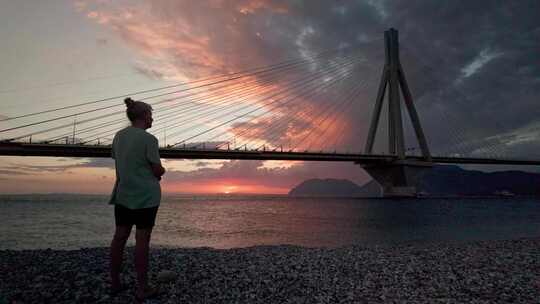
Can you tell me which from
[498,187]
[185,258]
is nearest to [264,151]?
[185,258]

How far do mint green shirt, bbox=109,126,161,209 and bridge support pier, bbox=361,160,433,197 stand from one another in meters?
56.6

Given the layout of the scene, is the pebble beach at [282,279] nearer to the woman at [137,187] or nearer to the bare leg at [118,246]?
the bare leg at [118,246]

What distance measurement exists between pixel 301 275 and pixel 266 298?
110 cm

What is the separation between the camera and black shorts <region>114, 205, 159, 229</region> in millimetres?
3303

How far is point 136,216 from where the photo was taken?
130 inches

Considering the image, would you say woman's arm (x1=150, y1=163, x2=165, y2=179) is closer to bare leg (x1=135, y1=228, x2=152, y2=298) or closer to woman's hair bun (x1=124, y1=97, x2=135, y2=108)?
bare leg (x1=135, y1=228, x2=152, y2=298)

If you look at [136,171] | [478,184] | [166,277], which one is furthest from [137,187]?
[478,184]

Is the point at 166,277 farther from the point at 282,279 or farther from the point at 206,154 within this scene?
the point at 206,154

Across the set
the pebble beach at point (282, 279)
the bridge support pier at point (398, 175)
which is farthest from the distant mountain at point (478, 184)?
the pebble beach at point (282, 279)

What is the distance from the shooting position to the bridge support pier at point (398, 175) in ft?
187

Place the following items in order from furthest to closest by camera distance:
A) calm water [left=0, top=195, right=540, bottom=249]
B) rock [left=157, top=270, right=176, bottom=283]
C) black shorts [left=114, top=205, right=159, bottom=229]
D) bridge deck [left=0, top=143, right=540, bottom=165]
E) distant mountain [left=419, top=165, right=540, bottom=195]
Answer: distant mountain [left=419, top=165, right=540, bottom=195] → bridge deck [left=0, top=143, right=540, bottom=165] → calm water [left=0, top=195, right=540, bottom=249] → rock [left=157, top=270, right=176, bottom=283] → black shorts [left=114, top=205, right=159, bottom=229]

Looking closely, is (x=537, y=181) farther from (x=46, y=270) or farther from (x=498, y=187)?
(x=46, y=270)

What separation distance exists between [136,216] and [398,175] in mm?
60301

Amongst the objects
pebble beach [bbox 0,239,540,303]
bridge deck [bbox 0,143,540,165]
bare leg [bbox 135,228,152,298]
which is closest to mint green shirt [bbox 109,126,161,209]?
bare leg [bbox 135,228,152,298]
